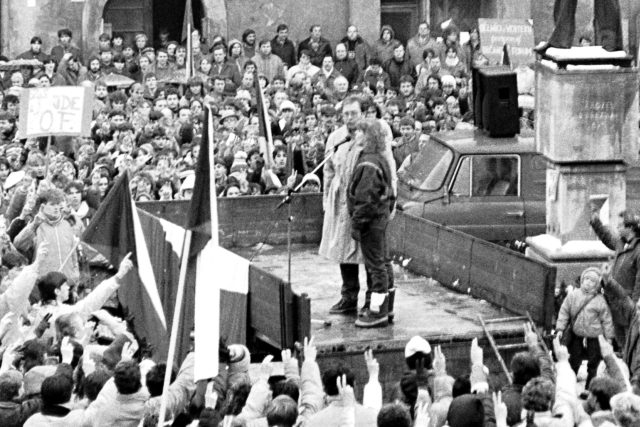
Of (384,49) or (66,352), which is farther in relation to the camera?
(384,49)

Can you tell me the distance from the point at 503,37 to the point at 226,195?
776 centimetres

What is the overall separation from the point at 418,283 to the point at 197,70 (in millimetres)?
10922

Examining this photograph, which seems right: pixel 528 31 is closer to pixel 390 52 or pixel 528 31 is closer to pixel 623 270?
pixel 390 52

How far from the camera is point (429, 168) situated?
2369 cm

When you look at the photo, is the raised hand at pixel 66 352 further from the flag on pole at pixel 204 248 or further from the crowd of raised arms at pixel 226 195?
the flag on pole at pixel 204 248

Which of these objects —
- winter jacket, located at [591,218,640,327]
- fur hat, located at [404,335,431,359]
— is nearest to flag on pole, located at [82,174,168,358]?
fur hat, located at [404,335,431,359]

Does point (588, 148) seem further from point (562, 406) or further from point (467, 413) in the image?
point (467, 413)

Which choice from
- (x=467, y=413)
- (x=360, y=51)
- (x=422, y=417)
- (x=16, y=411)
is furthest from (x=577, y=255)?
(x=360, y=51)

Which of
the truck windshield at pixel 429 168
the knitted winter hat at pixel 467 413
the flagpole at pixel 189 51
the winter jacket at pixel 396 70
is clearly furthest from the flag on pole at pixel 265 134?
the knitted winter hat at pixel 467 413

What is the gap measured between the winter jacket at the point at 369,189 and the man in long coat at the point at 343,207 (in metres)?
0.13

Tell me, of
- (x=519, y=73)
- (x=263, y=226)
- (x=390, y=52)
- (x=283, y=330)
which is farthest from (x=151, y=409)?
(x=390, y=52)

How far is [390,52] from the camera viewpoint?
3316cm

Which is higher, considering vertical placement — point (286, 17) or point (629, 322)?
point (286, 17)

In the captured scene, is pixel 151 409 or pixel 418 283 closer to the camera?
pixel 151 409
